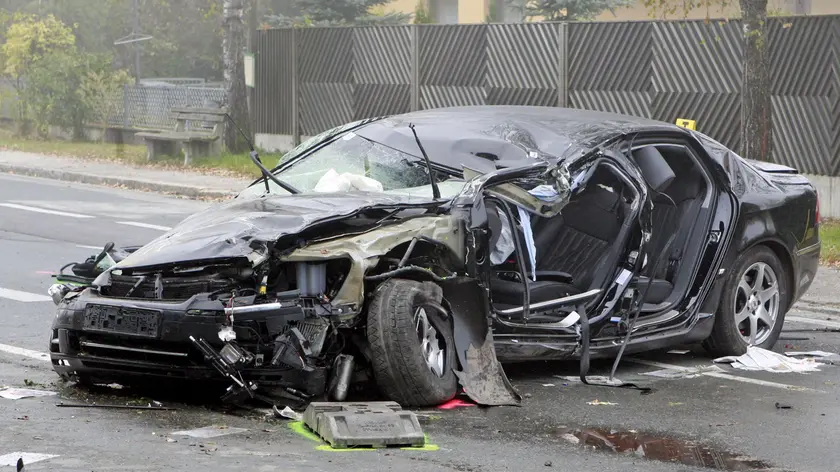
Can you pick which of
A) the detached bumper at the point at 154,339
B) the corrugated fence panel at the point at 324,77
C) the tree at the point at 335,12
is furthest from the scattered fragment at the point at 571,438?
the tree at the point at 335,12

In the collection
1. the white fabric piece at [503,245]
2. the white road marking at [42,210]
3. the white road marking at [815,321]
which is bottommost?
the white road marking at [42,210]

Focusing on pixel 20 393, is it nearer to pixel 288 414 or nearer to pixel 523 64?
pixel 288 414

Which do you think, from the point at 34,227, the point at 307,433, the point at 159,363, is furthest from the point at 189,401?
the point at 34,227

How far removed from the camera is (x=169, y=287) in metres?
6.89

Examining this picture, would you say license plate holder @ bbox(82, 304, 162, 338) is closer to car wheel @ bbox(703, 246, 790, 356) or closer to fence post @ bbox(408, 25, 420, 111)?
car wheel @ bbox(703, 246, 790, 356)

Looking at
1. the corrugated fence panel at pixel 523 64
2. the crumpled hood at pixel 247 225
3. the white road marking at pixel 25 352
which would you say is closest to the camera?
the crumpled hood at pixel 247 225

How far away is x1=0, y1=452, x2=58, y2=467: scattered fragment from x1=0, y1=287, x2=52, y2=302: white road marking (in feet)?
15.3

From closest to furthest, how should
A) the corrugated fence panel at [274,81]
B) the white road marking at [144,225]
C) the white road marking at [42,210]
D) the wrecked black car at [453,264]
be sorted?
1. the wrecked black car at [453,264]
2. the white road marking at [144,225]
3. the white road marking at [42,210]
4. the corrugated fence panel at [274,81]

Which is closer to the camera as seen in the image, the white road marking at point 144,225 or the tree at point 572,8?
the white road marking at point 144,225

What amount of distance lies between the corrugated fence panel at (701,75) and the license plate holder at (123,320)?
11855 mm

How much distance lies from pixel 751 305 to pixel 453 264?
103 inches

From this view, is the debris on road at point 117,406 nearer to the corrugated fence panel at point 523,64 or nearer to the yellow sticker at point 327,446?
the yellow sticker at point 327,446

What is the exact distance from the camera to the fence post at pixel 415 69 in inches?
869

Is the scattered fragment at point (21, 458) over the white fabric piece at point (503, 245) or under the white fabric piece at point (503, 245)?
under
